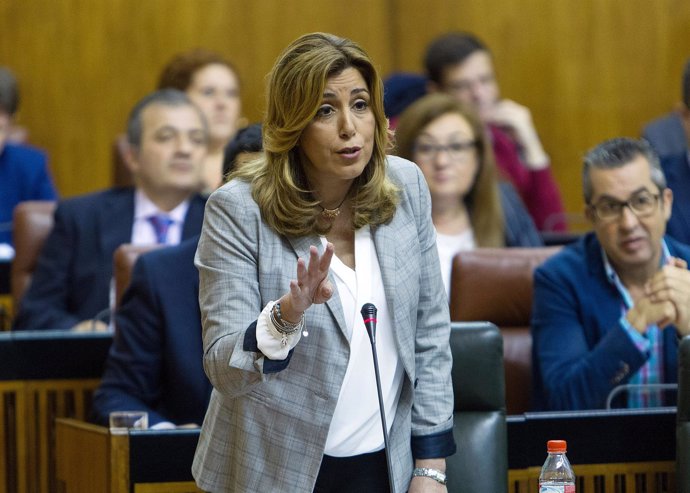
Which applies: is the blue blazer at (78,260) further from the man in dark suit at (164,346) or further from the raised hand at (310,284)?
the raised hand at (310,284)

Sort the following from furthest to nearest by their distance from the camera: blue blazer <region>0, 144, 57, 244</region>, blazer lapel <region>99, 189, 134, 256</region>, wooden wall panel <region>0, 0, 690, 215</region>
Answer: wooden wall panel <region>0, 0, 690, 215</region>, blue blazer <region>0, 144, 57, 244</region>, blazer lapel <region>99, 189, 134, 256</region>

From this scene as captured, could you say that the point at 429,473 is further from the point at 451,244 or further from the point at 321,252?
the point at 451,244

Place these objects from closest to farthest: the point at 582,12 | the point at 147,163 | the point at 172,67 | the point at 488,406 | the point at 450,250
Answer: the point at 488,406, the point at 450,250, the point at 147,163, the point at 172,67, the point at 582,12

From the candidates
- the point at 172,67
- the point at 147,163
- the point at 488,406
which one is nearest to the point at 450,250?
the point at 147,163

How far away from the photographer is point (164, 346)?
287 centimetres

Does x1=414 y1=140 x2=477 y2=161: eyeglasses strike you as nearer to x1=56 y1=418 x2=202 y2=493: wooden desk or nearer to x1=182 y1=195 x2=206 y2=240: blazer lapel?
x1=182 y1=195 x2=206 y2=240: blazer lapel

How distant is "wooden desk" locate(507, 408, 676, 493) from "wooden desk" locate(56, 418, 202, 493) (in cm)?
65

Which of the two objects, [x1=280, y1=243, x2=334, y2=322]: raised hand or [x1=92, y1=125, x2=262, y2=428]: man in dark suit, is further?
[x1=92, y1=125, x2=262, y2=428]: man in dark suit

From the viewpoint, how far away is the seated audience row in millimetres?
5277

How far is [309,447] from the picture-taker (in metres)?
1.87

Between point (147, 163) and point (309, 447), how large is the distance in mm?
2533

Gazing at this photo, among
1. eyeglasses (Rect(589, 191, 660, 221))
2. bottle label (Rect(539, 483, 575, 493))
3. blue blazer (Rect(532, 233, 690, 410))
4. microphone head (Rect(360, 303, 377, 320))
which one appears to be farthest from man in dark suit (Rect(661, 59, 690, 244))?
microphone head (Rect(360, 303, 377, 320))

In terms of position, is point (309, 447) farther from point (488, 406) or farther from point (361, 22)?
point (361, 22)

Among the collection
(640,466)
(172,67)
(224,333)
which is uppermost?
(172,67)
